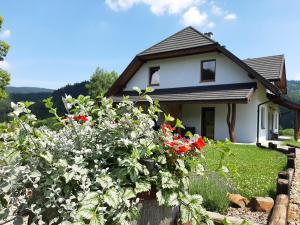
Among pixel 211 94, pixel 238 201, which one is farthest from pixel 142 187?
pixel 211 94

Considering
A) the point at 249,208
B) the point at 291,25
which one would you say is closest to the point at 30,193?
the point at 249,208

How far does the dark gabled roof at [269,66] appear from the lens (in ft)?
54.5

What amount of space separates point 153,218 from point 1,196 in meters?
1.06

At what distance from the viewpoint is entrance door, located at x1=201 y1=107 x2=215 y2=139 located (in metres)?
16.8

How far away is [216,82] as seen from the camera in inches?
641

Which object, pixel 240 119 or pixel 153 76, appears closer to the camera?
pixel 240 119

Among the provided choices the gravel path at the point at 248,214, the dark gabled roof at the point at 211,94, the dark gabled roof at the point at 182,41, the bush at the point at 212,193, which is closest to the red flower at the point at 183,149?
the bush at the point at 212,193

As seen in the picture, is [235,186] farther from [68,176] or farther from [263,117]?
[263,117]

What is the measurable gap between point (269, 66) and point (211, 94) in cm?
521

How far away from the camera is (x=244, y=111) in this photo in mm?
15680

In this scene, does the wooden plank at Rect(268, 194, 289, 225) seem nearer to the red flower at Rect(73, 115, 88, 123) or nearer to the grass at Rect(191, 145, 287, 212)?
the grass at Rect(191, 145, 287, 212)

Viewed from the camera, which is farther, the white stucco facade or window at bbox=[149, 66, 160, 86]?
window at bbox=[149, 66, 160, 86]

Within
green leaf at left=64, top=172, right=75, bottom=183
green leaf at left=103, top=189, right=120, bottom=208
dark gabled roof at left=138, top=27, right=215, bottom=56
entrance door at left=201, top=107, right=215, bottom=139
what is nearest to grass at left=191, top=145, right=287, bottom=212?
green leaf at left=103, top=189, right=120, bottom=208

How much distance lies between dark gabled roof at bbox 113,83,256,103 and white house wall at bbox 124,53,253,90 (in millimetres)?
362
